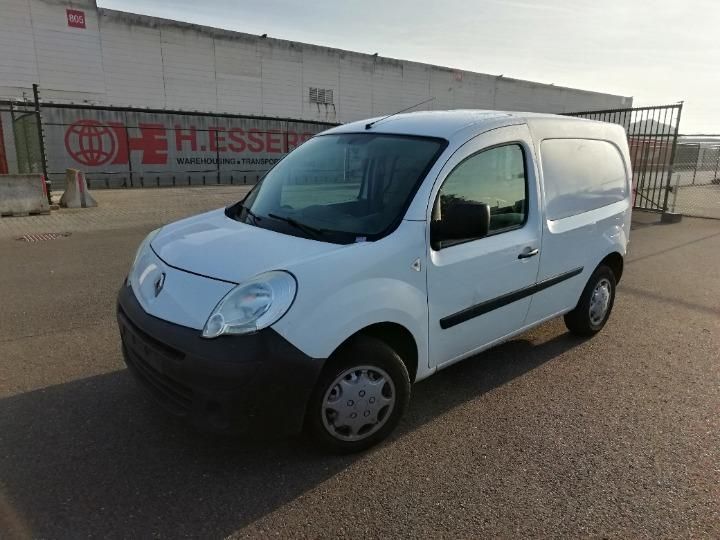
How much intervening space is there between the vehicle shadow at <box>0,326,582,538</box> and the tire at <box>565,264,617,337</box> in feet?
4.60

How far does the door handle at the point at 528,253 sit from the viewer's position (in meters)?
3.41

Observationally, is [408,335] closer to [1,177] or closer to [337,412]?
[337,412]

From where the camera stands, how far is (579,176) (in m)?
3.99

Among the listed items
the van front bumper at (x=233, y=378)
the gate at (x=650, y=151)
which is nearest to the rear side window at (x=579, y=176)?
the van front bumper at (x=233, y=378)

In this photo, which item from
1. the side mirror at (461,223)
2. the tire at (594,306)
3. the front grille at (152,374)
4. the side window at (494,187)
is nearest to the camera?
the front grille at (152,374)

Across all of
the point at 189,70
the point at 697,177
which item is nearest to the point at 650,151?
the point at 697,177

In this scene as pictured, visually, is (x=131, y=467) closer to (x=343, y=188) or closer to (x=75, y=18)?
(x=343, y=188)

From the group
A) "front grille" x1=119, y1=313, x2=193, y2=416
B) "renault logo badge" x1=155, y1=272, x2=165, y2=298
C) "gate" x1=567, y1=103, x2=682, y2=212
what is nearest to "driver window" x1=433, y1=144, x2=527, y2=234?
"renault logo badge" x1=155, y1=272, x2=165, y2=298

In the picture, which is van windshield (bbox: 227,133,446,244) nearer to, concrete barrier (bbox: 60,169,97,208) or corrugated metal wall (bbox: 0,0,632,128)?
concrete barrier (bbox: 60,169,97,208)

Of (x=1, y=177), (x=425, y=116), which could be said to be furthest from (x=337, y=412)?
(x=1, y=177)

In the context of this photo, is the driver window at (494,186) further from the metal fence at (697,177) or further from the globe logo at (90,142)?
the globe logo at (90,142)

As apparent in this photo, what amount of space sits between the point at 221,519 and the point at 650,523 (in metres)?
1.97

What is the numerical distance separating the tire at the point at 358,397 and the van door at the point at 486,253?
1.21ft

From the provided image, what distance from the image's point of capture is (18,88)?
23.5 metres
